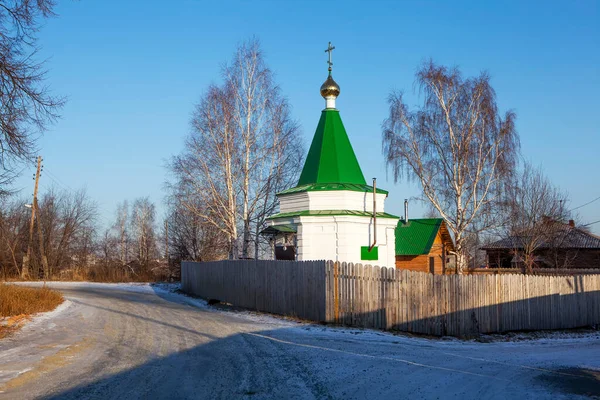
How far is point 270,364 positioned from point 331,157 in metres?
13.5

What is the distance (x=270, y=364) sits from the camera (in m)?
9.03

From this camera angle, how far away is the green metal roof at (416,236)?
30.4m

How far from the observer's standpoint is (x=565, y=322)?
641 inches

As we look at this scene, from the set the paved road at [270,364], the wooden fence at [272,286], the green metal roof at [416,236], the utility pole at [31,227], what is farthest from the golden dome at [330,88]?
the utility pole at [31,227]

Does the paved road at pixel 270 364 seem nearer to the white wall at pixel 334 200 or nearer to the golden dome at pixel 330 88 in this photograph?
the white wall at pixel 334 200

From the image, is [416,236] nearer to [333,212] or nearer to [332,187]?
[332,187]

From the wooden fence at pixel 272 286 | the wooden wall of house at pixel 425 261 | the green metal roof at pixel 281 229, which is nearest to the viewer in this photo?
the wooden fence at pixel 272 286

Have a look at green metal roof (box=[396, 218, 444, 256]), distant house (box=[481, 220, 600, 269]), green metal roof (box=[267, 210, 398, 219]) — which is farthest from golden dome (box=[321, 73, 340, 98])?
distant house (box=[481, 220, 600, 269])

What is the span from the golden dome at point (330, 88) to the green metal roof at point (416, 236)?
37.0 feet

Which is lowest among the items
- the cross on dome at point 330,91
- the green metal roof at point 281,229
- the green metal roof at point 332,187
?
the green metal roof at point 281,229

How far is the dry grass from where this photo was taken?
13429mm

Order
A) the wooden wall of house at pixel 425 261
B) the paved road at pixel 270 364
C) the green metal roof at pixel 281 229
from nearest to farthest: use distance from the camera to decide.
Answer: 1. the paved road at pixel 270 364
2. the green metal roof at pixel 281 229
3. the wooden wall of house at pixel 425 261

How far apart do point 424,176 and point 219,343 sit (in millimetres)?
16266

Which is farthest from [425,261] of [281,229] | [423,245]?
[281,229]
